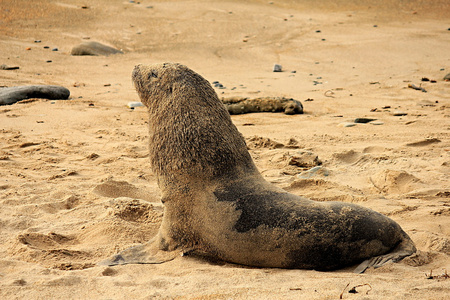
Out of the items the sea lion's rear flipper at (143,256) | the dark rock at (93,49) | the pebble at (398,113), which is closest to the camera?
the sea lion's rear flipper at (143,256)

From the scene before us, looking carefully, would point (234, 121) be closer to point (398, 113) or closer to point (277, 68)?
point (398, 113)

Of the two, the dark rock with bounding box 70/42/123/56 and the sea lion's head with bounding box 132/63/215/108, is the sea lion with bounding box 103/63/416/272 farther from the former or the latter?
the dark rock with bounding box 70/42/123/56

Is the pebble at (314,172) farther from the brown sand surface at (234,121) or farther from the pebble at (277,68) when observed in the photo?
the pebble at (277,68)

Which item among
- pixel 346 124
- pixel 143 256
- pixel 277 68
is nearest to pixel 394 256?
pixel 143 256

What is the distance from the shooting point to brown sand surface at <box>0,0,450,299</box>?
2971mm

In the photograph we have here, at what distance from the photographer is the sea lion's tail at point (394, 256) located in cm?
305

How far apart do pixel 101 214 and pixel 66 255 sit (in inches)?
30.2

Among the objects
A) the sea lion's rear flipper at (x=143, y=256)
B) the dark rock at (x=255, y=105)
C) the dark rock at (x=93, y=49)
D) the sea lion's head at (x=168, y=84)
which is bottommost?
the sea lion's rear flipper at (x=143, y=256)

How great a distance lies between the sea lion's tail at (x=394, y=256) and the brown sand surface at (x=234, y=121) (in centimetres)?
6

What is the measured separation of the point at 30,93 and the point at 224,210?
252 inches

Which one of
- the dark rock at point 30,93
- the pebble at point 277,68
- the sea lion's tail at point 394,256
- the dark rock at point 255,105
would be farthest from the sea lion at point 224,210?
the pebble at point 277,68

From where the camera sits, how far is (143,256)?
3453 millimetres

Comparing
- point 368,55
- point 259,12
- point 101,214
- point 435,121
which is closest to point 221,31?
point 259,12

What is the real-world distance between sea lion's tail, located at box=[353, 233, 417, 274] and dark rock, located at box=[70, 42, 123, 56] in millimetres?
11061
